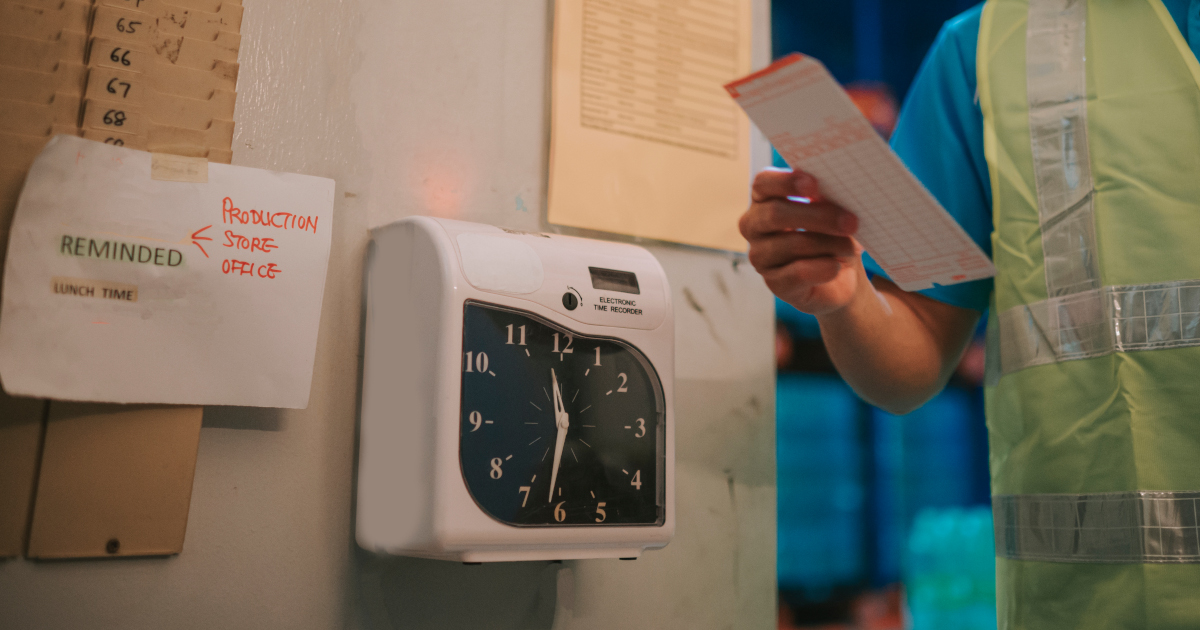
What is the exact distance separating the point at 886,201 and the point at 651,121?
1.28 ft

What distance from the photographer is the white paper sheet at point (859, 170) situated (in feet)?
1.52

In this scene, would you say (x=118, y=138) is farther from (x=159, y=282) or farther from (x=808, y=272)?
(x=808, y=272)

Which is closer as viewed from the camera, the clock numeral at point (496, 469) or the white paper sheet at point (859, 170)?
the white paper sheet at point (859, 170)

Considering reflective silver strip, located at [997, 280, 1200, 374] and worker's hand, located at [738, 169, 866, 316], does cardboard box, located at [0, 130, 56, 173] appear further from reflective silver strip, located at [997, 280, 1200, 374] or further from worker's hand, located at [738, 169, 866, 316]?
reflective silver strip, located at [997, 280, 1200, 374]

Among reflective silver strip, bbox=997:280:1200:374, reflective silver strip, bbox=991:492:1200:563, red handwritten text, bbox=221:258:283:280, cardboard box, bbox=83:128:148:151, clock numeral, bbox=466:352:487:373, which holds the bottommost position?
reflective silver strip, bbox=991:492:1200:563

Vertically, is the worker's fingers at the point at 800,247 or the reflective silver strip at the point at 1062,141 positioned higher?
the reflective silver strip at the point at 1062,141

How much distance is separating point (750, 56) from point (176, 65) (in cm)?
64

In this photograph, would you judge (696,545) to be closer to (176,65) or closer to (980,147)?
(980,147)

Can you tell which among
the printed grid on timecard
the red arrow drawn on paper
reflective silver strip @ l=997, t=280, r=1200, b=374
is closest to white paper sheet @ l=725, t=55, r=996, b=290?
the printed grid on timecard

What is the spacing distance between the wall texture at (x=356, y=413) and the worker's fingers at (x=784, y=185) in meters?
0.27

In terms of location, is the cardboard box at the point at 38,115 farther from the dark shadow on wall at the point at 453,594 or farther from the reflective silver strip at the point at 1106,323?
the reflective silver strip at the point at 1106,323

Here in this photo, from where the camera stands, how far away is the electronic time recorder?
599mm

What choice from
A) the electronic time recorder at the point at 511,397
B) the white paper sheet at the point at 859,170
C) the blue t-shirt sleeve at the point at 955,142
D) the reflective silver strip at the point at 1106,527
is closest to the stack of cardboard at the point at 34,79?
the electronic time recorder at the point at 511,397

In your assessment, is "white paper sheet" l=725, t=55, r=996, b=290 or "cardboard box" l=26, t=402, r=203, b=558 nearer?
"white paper sheet" l=725, t=55, r=996, b=290
